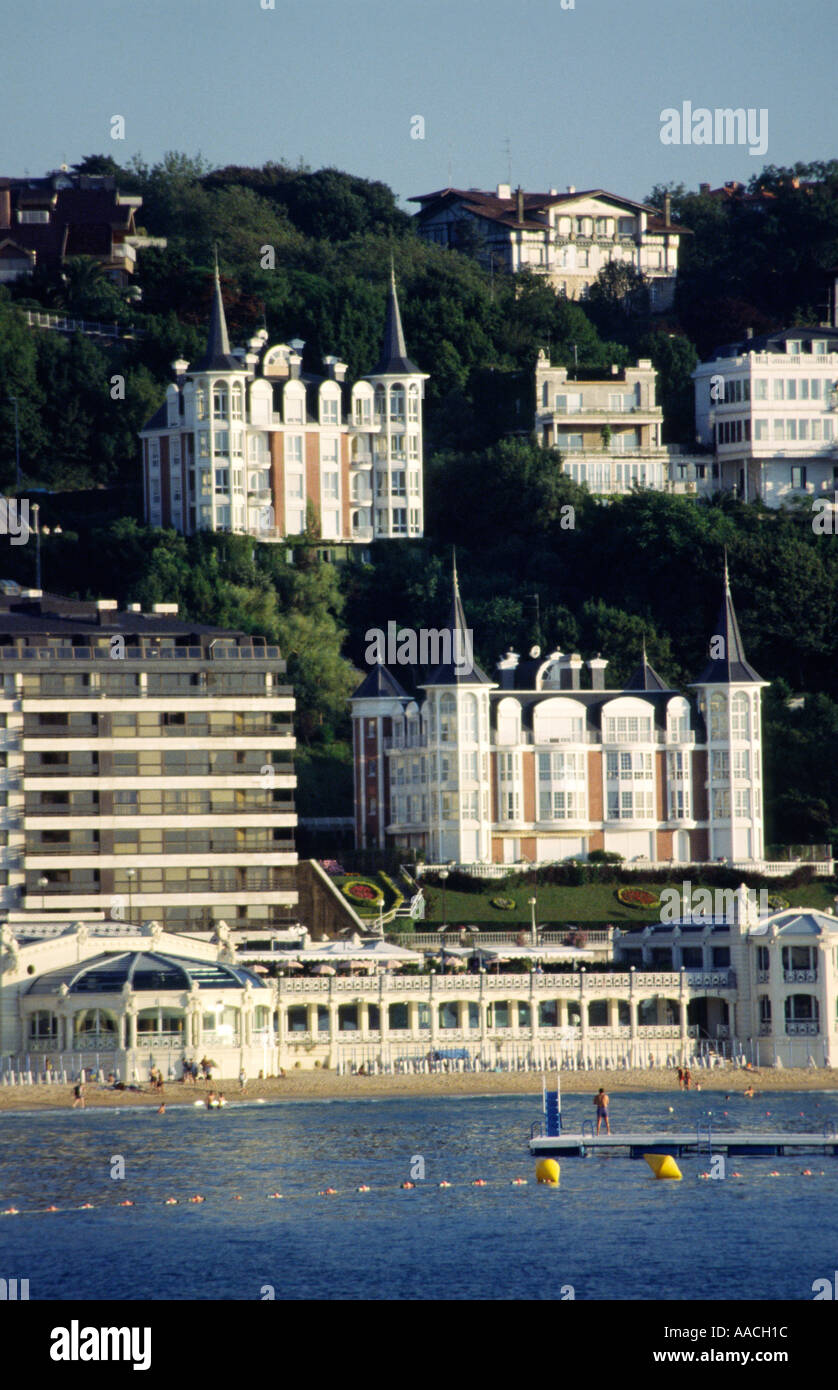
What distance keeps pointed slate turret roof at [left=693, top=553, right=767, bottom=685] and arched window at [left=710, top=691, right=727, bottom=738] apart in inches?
29.2

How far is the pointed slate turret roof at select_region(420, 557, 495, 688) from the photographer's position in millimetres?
136250

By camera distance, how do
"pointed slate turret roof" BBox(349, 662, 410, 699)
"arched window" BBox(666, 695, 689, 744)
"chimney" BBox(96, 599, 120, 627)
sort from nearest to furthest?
"chimney" BBox(96, 599, 120, 627) < "arched window" BBox(666, 695, 689, 744) < "pointed slate turret roof" BBox(349, 662, 410, 699)

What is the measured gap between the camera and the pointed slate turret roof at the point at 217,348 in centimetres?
15600

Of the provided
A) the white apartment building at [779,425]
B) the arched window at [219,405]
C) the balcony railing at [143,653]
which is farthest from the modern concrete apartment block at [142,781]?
the white apartment building at [779,425]

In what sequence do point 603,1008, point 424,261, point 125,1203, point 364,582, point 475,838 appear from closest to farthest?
point 125,1203 < point 603,1008 < point 475,838 < point 364,582 < point 424,261

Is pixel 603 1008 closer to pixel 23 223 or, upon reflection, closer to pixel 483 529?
pixel 483 529

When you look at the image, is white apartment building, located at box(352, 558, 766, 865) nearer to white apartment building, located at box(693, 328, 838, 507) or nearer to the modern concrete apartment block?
the modern concrete apartment block

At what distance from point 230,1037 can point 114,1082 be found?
526cm

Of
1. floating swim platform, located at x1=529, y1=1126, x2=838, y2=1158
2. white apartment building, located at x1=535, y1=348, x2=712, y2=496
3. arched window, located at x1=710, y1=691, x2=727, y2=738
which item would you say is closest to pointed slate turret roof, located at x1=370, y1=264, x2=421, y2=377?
white apartment building, located at x1=535, y1=348, x2=712, y2=496

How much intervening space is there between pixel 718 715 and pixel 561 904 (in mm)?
14631

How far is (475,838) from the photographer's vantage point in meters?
136

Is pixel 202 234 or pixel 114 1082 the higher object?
pixel 202 234
